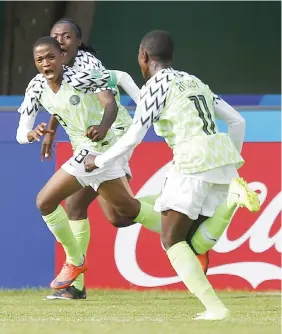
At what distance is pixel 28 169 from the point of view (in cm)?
1005

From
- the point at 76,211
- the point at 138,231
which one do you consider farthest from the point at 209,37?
the point at 76,211

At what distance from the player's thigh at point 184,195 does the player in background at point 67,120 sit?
134 cm

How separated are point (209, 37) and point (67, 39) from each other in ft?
22.8

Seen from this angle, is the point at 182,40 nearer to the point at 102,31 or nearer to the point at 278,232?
the point at 102,31

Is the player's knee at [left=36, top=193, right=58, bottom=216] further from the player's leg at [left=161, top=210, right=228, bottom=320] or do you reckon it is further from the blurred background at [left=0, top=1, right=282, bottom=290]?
the player's leg at [left=161, top=210, right=228, bottom=320]

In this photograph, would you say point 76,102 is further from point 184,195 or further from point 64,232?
point 184,195

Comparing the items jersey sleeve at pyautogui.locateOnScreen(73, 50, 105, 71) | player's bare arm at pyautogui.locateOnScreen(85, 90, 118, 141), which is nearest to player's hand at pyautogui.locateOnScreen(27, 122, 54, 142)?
player's bare arm at pyautogui.locateOnScreen(85, 90, 118, 141)

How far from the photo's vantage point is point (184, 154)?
24.7 ft

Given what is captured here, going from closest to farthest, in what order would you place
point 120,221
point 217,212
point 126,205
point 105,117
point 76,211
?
point 217,212 < point 105,117 < point 126,205 < point 120,221 < point 76,211

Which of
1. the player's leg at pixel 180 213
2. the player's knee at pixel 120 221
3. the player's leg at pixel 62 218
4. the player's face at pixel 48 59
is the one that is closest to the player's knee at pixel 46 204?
the player's leg at pixel 62 218

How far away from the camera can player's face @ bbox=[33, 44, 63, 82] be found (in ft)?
28.3

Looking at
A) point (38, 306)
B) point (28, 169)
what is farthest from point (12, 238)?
point (38, 306)

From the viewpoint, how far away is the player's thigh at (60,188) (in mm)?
8859

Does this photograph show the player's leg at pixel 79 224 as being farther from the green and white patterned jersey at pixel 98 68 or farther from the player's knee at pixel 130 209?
the green and white patterned jersey at pixel 98 68
